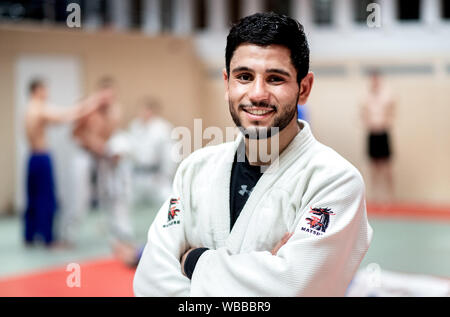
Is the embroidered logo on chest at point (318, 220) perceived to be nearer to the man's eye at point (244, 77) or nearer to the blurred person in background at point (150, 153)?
the man's eye at point (244, 77)

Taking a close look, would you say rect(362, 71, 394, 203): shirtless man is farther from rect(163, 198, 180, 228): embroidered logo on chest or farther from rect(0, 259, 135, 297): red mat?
rect(163, 198, 180, 228): embroidered logo on chest

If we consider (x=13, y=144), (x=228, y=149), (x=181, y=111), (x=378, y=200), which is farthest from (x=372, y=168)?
(x=228, y=149)

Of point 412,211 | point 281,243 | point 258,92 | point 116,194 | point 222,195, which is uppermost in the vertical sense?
point 258,92

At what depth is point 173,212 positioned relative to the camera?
6.46 feet

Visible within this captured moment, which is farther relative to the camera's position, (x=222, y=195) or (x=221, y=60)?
(x=221, y=60)

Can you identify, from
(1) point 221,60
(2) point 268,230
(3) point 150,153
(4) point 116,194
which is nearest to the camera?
(2) point 268,230

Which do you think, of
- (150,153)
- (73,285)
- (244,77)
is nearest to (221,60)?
(150,153)

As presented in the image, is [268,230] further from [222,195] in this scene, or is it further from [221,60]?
[221,60]

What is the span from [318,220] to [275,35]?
1.83 ft

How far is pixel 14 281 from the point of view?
16.5 ft

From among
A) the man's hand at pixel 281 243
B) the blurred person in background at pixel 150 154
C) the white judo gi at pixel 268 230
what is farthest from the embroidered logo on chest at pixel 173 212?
the blurred person in background at pixel 150 154

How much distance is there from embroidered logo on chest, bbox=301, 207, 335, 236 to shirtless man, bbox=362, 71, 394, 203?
770cm

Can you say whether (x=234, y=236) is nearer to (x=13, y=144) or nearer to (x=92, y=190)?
(x=92, y=190)

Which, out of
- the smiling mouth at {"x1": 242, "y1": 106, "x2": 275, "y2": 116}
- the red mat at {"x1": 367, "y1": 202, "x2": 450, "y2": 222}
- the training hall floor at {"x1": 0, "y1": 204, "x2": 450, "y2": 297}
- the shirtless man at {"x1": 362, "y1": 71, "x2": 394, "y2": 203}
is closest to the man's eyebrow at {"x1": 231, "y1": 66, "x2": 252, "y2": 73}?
the smiling mouth at {"x1": 242, "y1": 106, "x2": 275, "y2": 116}
